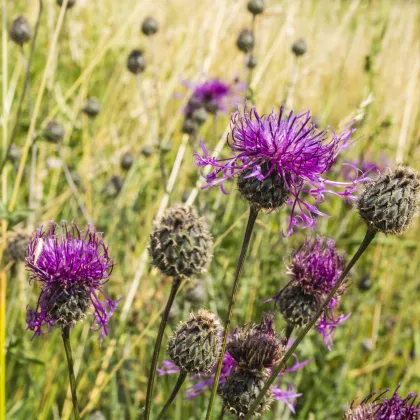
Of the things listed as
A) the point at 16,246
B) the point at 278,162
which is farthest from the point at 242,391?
the point at 16,246

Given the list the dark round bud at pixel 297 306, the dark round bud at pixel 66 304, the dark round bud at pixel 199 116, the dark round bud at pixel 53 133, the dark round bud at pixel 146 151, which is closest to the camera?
the dark round bud at pixel 66 304

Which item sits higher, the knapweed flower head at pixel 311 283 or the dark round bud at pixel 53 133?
the dark round bud at pixel 53 133

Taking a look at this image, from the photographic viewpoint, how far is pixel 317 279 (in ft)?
6.87

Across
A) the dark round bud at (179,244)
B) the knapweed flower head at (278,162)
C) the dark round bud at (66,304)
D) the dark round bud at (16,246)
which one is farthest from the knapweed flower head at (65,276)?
the dark round bud at (16,246)

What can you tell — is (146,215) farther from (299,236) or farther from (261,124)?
(261,124)

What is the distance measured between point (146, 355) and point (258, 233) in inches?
40.0

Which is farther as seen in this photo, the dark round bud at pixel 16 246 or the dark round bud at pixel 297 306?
the dark round bud at pixel 16 246

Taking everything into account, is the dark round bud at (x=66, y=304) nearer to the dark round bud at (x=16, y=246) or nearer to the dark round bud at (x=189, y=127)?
the dark round bud at (x=16, y=246)

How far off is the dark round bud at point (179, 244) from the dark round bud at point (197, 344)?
139mm

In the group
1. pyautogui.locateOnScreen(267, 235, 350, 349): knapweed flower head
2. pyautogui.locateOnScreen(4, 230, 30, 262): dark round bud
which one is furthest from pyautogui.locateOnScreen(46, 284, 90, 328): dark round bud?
pyautogui.locateOnScreen(4, 230, 30, 262): dark round bud

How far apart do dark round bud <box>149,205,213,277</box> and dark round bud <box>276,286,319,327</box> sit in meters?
0.49

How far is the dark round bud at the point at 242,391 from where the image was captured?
1.76 meters

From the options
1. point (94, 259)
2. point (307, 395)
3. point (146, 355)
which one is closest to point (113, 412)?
point (146, 355)

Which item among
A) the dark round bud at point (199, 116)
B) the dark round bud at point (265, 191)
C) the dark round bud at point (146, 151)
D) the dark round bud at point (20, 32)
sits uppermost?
the dark round bud at point (20, 32)
